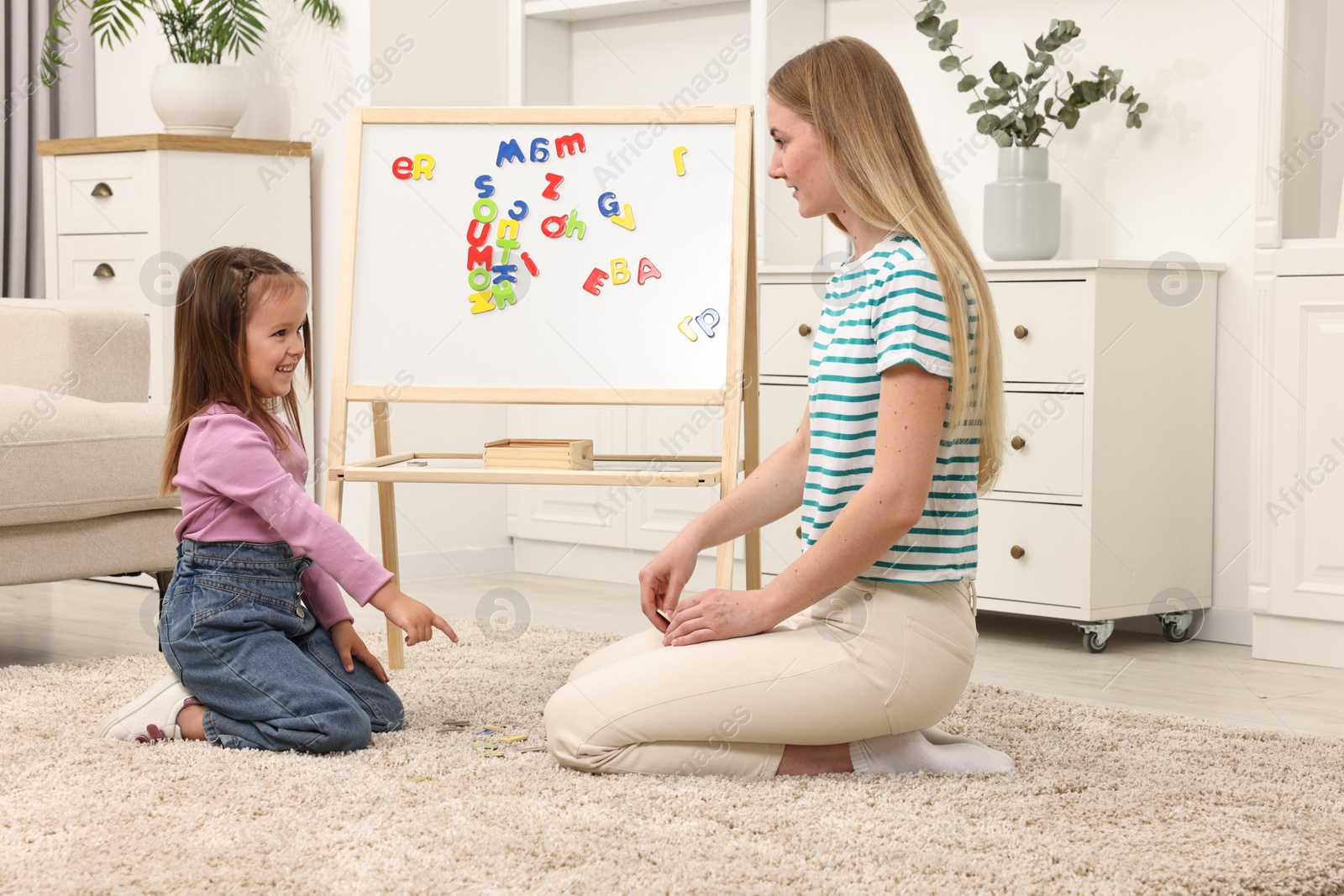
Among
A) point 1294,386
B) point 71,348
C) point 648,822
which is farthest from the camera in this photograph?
point 71,348

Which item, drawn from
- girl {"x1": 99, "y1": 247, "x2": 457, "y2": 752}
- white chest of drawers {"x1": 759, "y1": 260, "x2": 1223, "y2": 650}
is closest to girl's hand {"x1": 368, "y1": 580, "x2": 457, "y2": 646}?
girl {"x1": 99, "y1": 247, "x2": 457, "y2": 752}

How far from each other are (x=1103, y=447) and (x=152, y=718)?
1871 millimetres

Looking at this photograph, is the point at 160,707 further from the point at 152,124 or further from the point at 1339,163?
the point at 152,124

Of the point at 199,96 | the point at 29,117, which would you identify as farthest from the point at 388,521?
the point at 29,117

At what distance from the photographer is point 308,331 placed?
6.67 feet

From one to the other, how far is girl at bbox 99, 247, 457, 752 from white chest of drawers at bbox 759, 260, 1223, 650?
4.80 feet

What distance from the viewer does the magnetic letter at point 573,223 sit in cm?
236

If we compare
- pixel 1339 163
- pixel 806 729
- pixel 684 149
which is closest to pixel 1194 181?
pixel 1339 163

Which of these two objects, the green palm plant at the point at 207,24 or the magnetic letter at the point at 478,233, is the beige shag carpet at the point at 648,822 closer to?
the magnetic letter at the point at 478,233

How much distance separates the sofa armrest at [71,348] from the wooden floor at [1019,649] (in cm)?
51

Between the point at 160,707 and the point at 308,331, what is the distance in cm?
55

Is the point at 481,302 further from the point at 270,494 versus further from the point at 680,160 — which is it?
the point at 270,494

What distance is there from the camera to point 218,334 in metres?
1.92

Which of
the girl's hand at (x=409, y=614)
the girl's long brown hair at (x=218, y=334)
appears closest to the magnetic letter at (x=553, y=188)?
the girl's long brown hair at (x=218, y=334)
